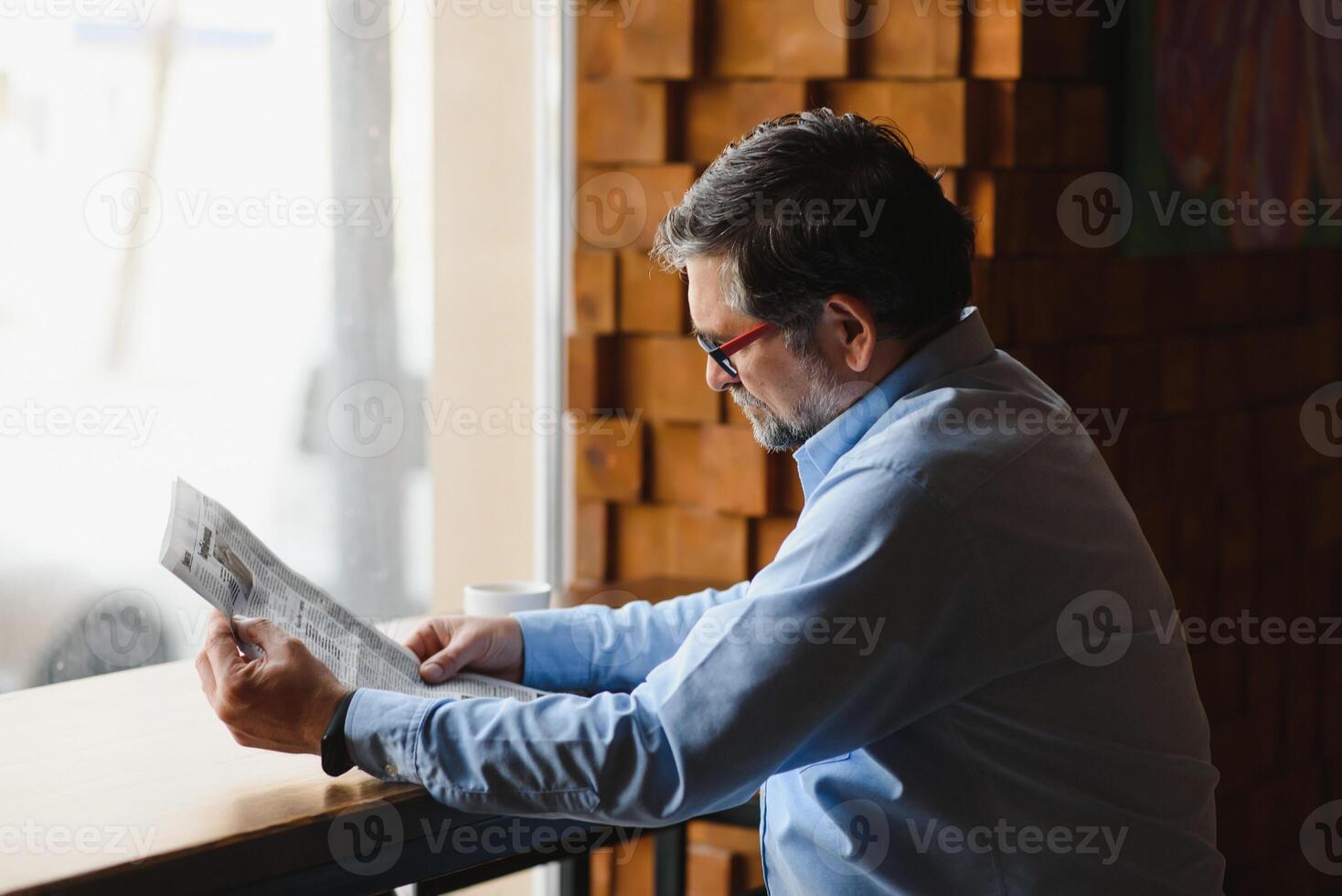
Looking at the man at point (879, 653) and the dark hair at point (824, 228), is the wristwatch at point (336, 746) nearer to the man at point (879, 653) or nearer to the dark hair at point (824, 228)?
the man at point (879, 653)

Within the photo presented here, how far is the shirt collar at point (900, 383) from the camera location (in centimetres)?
145

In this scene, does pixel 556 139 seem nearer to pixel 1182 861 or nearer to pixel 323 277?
pixel 323 277

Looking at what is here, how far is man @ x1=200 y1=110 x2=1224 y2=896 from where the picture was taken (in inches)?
49.8

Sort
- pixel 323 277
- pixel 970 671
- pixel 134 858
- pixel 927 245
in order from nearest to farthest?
pixel 134 858, pixel 970 671, pixel 927 245, pixel 323 277

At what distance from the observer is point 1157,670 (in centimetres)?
140

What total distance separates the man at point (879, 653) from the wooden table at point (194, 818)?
6 centimetres

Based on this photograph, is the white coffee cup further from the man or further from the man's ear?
the man's ear

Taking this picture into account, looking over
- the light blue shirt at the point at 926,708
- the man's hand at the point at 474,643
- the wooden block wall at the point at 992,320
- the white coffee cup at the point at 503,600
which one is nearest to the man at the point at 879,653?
the light blue shirt at the point at 926,708

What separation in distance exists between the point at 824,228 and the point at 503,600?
718 mm

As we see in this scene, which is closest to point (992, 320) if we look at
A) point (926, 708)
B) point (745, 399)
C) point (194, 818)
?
point (745, 399)

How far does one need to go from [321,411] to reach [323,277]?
22 cm

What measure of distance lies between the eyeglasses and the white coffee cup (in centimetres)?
50

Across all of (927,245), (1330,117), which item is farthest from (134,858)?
→ (1330,117)

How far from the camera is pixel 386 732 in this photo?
1333 millimetres
